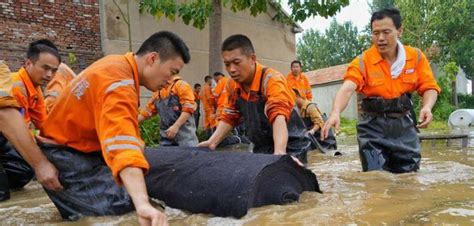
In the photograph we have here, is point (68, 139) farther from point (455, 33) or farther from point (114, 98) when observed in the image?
point (455, 33)

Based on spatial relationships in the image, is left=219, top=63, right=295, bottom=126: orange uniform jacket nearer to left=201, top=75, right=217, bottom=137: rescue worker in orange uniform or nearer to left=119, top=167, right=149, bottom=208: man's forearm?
left=119, top=167, right=149, bottom=208: man's forearm

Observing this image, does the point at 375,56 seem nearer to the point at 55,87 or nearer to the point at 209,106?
the point at 55,87

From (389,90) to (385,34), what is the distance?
0.51 metres

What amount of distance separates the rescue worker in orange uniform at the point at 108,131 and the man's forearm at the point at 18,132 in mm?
146

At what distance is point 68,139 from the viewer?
2992 mm

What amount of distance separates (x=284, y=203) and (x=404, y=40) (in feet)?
78.1

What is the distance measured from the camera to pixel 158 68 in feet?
8.88

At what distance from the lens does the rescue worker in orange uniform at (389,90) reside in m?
4.24

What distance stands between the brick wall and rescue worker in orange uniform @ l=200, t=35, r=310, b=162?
23.8 feet

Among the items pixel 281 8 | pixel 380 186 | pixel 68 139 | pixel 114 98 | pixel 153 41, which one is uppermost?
pixel 281 8

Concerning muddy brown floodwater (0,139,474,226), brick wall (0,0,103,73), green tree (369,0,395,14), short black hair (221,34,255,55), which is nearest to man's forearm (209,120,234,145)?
short black hair (221,34,255,55)

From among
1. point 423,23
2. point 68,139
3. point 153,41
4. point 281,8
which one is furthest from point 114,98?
point 423,23

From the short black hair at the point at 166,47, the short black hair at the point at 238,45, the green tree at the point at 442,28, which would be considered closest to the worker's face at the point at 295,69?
the short black hair at the point at 238,45

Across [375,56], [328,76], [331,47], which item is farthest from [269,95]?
[331,47]
